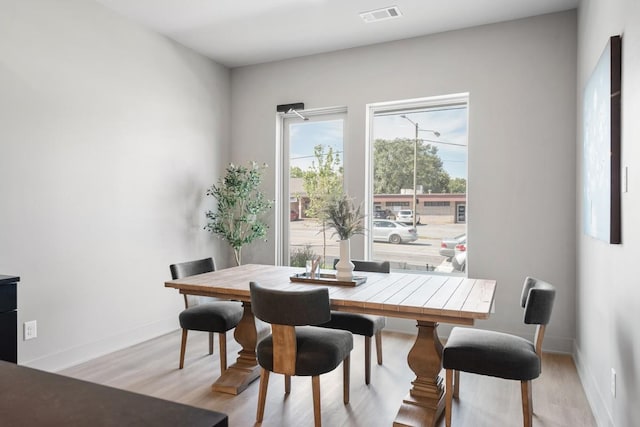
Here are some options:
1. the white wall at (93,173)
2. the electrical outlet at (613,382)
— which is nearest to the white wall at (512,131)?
the electrical outlet at (613,382)

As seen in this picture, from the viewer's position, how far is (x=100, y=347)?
3541 millimetres

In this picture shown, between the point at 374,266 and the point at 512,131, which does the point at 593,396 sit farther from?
the point at 512,131

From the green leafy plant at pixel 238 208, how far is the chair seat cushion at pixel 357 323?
1.87 meters

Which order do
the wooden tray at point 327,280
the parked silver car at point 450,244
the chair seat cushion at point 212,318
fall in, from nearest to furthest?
the wooden tray at point 327,280 < the chair seat cushion at point 212,318 < the parked silver car at point 450,244

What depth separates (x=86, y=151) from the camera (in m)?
3.44

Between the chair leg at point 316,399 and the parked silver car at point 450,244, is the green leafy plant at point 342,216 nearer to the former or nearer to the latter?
the chair leg at point 316,399

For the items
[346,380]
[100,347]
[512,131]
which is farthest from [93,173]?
[512,131]

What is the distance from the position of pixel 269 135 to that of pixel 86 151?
2.00 meters

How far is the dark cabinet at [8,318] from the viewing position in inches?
91.0

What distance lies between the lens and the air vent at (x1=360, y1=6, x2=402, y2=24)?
3.56 m

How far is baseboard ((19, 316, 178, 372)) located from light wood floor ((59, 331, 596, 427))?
9 centimetres

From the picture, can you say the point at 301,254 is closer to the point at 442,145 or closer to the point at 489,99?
the point at 442,145

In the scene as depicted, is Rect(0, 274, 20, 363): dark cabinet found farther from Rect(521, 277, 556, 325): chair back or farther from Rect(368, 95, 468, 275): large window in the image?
Rect(368, 95, 468, 275): large window

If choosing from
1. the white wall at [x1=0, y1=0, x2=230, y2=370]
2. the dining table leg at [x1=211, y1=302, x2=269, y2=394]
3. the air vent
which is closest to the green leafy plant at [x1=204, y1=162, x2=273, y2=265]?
the white wall at [x1=0, y1=0, x2=230, y2=370]
